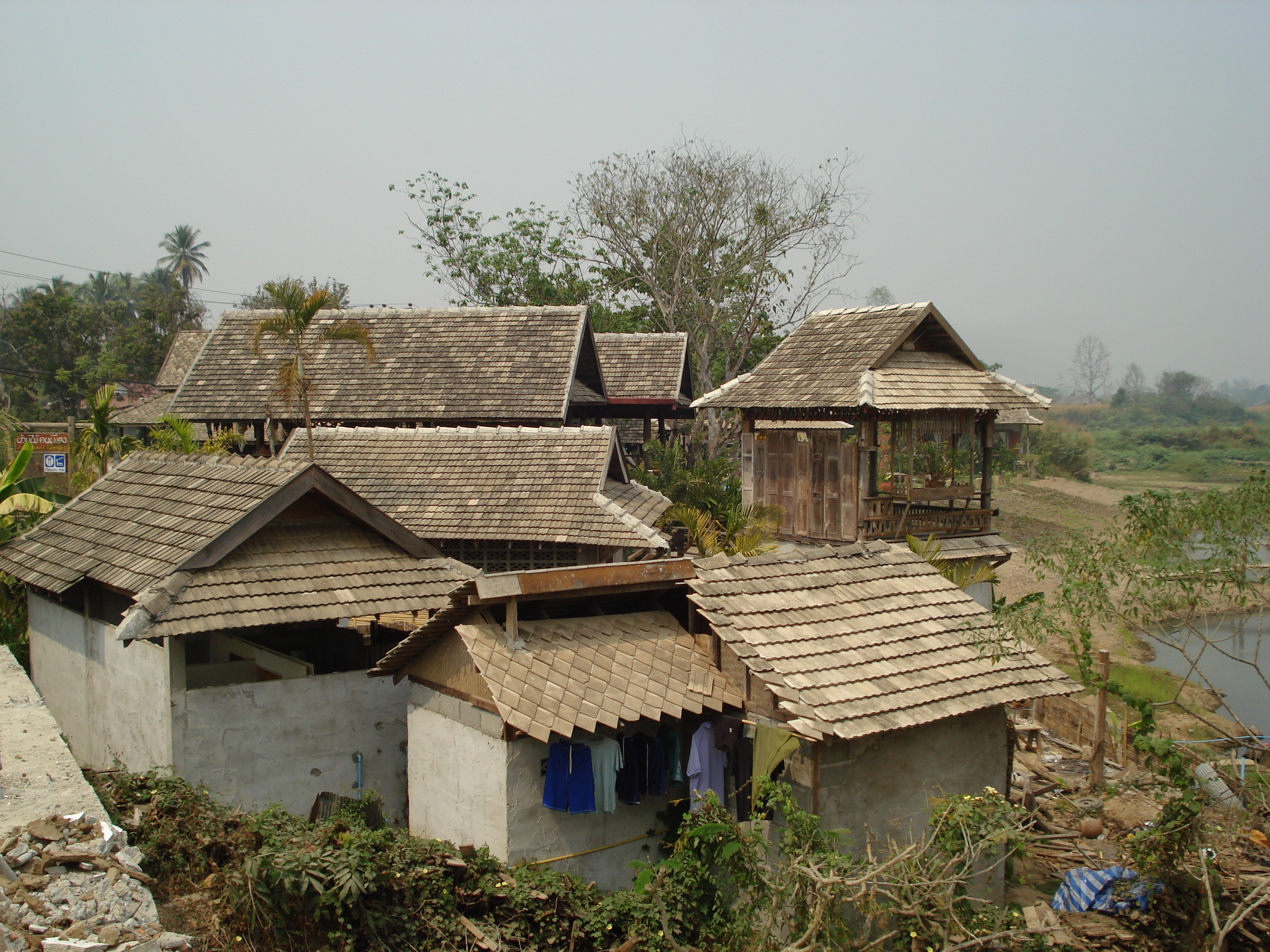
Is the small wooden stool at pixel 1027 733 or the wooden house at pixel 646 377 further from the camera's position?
the wooden house at pixel 646 377

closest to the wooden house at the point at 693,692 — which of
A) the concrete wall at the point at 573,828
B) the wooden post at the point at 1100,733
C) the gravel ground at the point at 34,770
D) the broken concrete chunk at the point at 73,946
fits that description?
the concrete wall at the point at 573,828

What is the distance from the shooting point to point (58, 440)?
1934 cm

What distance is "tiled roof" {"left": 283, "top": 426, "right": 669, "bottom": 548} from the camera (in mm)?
14453

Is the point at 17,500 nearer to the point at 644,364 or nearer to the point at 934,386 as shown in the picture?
the point at 934,386

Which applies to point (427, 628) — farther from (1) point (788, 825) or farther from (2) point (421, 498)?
(2) point (421, 498)

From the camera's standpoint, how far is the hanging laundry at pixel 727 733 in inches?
348

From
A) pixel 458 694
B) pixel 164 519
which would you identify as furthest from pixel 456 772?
pixel 164 519

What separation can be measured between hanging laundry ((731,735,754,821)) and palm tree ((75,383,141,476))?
43.2 ft

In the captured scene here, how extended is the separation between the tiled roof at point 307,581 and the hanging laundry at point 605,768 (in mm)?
2323

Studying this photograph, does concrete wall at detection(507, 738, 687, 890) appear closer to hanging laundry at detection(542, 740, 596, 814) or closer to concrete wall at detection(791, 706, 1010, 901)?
hanging laundry at detection(542, 740, 596, 814)

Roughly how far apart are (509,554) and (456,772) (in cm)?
657

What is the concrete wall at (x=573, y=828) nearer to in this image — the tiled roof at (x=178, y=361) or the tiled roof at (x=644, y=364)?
the tiled roof at (x=644, y=364)

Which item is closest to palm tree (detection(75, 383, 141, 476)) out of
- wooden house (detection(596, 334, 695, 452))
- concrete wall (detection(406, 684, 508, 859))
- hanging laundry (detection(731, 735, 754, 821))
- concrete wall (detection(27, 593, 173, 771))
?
concrete wall (detection(27, 593, 173, 771))

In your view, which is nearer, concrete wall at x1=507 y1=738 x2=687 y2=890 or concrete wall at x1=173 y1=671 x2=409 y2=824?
concrete wall at x1=507 y1=738 x2=687 y2=890
